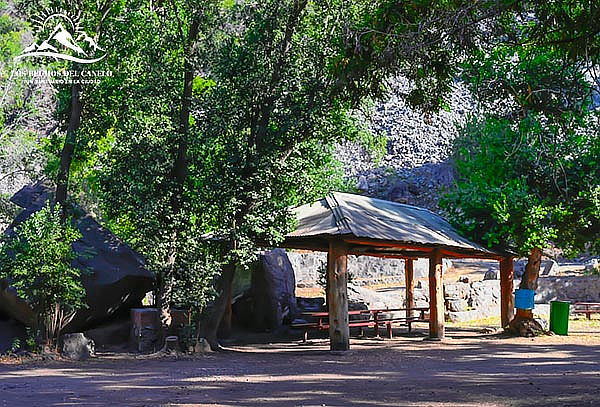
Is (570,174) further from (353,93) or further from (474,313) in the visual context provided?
(353,93)

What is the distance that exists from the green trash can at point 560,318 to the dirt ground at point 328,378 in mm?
2055

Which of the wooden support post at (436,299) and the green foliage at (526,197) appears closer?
the green foliage at (526,197)

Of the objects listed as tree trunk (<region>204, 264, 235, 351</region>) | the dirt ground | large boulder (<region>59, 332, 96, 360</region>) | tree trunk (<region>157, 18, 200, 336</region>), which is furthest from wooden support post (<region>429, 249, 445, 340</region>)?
large boulder (<region>59, 332, 96, 360</region>)

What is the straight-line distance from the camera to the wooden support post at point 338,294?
12984mm

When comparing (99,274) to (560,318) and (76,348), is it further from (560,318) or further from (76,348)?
(560,318)

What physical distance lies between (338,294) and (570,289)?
48.3 feet

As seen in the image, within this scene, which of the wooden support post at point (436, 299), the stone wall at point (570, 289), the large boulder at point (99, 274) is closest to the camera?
the large boulder at point (99, 274)

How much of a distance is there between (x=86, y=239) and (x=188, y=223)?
311 cm

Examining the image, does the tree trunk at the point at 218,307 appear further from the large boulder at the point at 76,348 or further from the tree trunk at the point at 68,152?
the tree trunk at the point at 68,152

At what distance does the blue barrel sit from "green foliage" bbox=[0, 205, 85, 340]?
980 cm

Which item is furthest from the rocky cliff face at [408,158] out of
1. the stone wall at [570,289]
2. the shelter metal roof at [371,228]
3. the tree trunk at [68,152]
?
the tree trunk at [68,152]

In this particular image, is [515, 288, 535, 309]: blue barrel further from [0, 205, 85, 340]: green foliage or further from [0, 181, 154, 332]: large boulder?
[0, 205, 85, 340]: green foliage

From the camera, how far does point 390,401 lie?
6969mm

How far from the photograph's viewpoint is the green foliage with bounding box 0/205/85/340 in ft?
38.1
